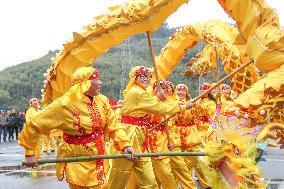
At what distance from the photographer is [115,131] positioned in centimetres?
561

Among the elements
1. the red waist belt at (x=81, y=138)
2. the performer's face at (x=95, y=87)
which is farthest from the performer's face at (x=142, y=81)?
the red waist belt at (x=81, y=138)

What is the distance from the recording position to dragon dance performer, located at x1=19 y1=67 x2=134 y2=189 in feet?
17.2

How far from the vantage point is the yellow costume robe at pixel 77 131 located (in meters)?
5.22

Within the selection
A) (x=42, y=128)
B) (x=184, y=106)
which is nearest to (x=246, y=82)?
(x=184, y=106)

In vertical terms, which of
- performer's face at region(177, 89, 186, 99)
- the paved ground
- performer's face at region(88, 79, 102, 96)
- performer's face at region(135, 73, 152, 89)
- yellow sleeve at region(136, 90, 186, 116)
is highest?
performer's face at region(135, 73, 152, 89)

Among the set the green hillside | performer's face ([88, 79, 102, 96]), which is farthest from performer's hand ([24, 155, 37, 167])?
the green hillside

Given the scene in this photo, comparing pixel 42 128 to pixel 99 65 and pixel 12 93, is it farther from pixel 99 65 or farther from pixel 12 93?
pixel 99 65

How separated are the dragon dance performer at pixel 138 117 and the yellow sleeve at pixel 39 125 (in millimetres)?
1246

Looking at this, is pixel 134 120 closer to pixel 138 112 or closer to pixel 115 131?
pixel 138 112

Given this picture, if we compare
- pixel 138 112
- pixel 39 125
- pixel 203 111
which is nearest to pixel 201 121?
pixel 203 111

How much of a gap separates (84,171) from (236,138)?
65.2 inches

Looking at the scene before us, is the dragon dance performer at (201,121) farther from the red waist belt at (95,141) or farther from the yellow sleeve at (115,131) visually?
the red waist belt at (95,141)

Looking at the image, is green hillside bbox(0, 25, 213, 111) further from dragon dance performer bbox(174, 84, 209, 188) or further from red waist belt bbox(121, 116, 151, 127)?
red waist belt bbox(121, 116, 151, 127)

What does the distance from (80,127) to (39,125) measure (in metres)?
0.38
